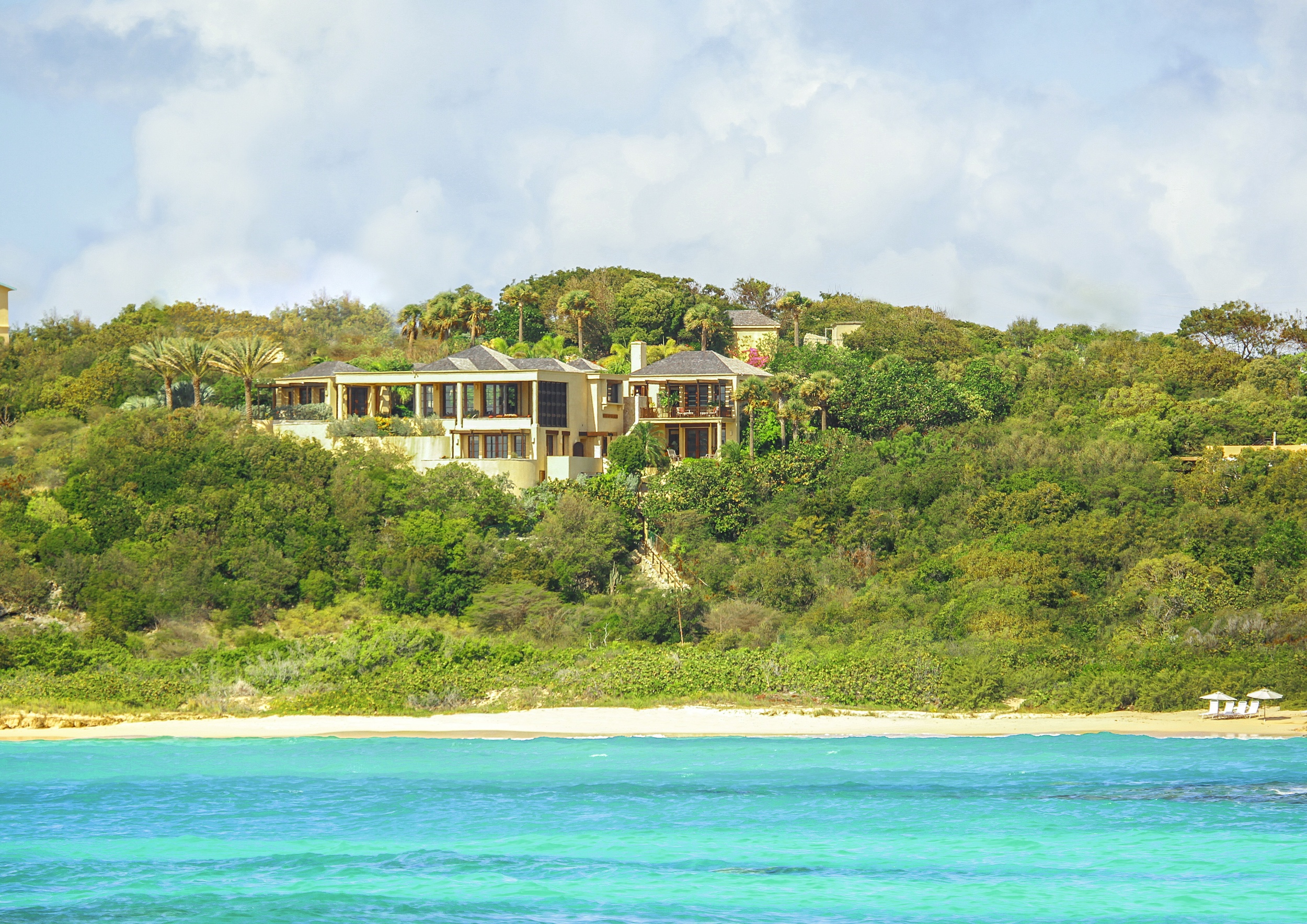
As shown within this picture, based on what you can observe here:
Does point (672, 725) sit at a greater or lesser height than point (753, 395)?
lesser

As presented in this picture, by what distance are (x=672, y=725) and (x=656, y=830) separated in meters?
9.01

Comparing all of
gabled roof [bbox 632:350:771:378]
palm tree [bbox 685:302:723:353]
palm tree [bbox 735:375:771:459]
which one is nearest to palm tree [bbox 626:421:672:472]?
palm tree [bbox 735:375:771:459]

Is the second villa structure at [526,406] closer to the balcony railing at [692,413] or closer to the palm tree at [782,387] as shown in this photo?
the balcony railing at [692,413]

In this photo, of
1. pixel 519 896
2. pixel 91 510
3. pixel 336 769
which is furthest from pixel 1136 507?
pixel 91 510

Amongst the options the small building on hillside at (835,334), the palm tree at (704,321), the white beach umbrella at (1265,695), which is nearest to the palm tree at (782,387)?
the palm tree at (704,321)

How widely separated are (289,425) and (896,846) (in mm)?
35100

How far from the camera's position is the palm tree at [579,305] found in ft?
221

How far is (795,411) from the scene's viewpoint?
174 feet

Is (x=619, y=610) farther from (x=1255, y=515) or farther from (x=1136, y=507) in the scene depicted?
(x=1255, y=515)

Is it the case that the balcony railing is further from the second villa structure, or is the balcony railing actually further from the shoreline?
the shoreline

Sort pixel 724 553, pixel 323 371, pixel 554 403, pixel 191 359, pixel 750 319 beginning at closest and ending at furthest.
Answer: pixel 724 553 → pixel 191 359 → pixel 554 403 → pixel 323 371 → pixel 750 319

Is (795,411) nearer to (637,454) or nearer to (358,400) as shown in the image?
(637,454)

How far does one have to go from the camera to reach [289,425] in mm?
53812

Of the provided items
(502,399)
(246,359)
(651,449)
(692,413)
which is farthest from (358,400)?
(692,413)
